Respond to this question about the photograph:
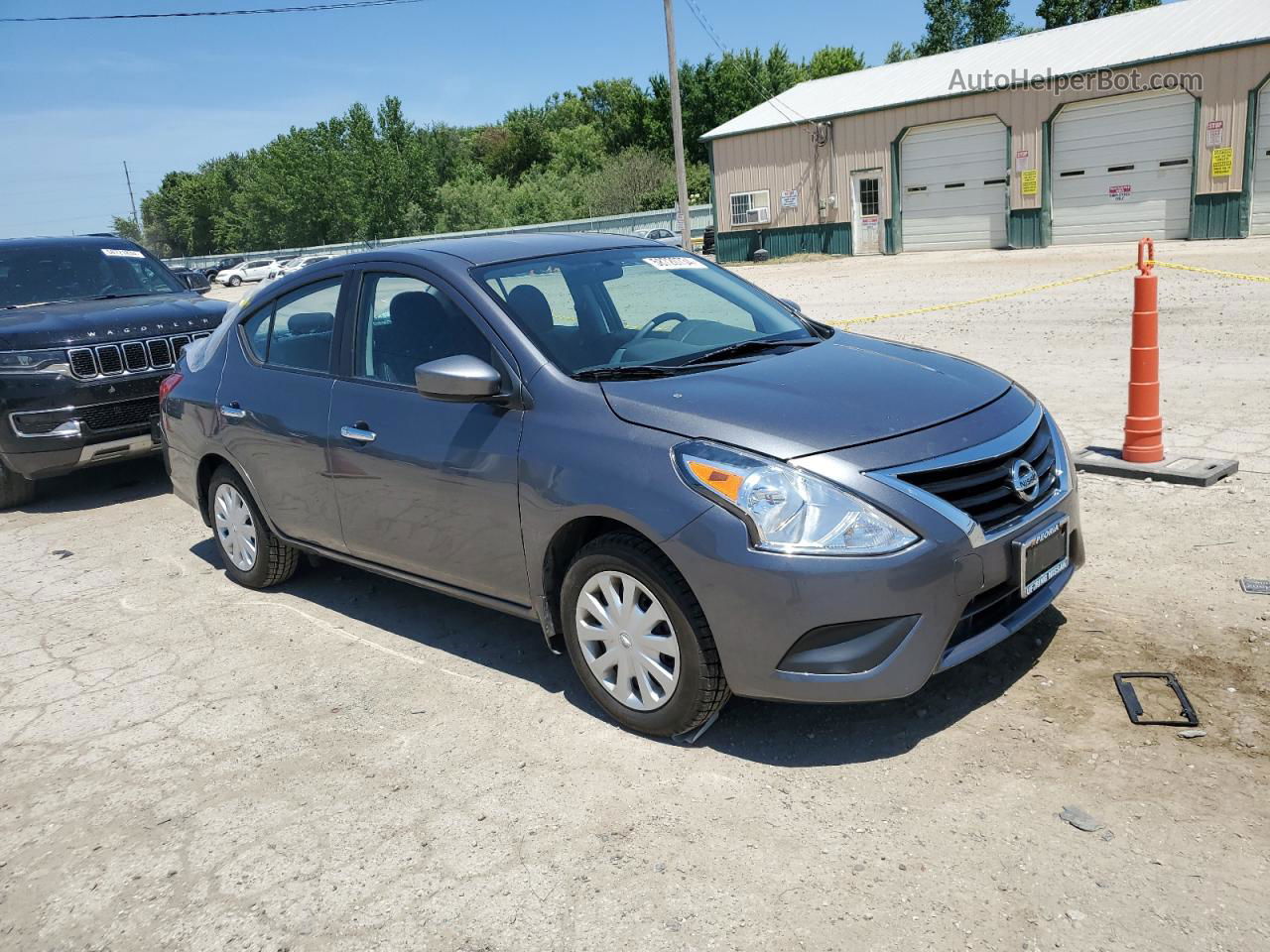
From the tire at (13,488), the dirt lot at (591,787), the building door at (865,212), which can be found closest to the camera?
the dirt lot at (591,787)

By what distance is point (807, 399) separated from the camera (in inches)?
146

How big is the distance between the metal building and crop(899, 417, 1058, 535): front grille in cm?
2615

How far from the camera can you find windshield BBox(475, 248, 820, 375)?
422 cm

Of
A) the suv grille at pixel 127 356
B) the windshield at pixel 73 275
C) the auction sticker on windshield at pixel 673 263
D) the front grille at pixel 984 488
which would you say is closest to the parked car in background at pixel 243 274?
the windshield at pixel 73 275

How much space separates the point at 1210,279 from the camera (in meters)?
16.1

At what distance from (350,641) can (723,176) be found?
1360 inches

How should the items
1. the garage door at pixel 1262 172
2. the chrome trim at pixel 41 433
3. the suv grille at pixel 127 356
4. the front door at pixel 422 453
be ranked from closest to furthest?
the front door at pixel 422 453 → the chrome trim at pixel 41 433 → the suv grille at pixel 127 356 → the garage door at pixel 1262 172

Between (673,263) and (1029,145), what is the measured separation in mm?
27201

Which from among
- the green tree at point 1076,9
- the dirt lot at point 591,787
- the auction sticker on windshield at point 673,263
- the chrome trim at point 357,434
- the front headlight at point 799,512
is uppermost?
the green tree at point 1076,9

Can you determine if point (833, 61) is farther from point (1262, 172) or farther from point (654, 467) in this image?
point (654, 467)

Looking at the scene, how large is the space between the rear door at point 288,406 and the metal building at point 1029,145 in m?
26.2

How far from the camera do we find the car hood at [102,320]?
7.73 metres

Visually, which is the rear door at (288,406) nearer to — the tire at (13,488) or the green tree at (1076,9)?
the tire at (13,488)

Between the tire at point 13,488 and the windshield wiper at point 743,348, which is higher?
the windshield wiper at point 743,348
